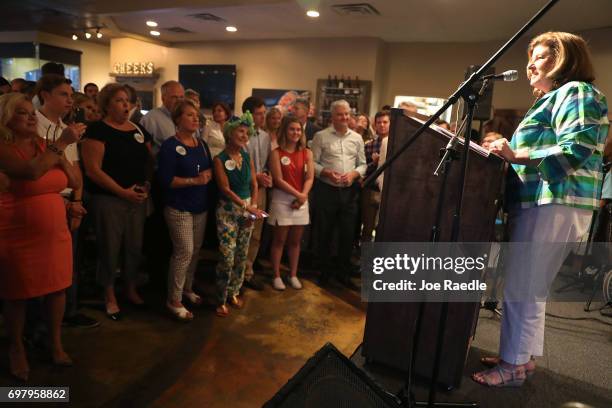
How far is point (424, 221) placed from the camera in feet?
6.49

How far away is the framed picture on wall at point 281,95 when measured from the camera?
25.1 ft

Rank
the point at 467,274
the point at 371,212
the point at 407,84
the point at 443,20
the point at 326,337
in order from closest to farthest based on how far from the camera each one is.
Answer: the point at 467,274 < the point at 326,337 < the point at 371,212 < the point at 443,20 < the point at 407,84

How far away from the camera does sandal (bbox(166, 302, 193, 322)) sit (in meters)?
2.59

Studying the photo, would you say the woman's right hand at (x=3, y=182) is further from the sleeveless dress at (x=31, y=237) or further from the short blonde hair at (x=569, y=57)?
the short blonde hair at (x=569, y=57)

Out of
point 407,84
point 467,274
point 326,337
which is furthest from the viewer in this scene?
point 407,84

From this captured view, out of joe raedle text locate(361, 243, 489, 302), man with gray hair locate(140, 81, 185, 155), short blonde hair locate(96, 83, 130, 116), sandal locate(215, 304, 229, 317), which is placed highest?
short blonde hair locate(96, 83, 130, 116)

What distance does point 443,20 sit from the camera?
557cm

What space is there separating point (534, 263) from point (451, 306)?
43cm

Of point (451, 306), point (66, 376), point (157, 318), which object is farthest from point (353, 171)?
point (66, 376)

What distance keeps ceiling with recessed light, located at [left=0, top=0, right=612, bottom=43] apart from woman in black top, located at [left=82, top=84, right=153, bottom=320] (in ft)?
10.5

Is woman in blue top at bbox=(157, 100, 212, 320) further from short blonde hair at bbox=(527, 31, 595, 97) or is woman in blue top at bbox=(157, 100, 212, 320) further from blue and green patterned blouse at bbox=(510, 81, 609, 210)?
short blonde hair at bbox=(527, 31, 595, 97)

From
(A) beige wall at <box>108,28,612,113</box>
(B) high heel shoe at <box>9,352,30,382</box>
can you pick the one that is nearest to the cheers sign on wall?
(A) beige wall at <box>108,28,612,113</box>

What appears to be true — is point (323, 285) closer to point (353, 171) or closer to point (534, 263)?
point (353, 171)

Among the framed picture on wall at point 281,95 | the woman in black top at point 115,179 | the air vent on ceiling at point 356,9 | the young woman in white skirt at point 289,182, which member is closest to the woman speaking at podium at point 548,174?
the young woman in white skirt at point 289,182
